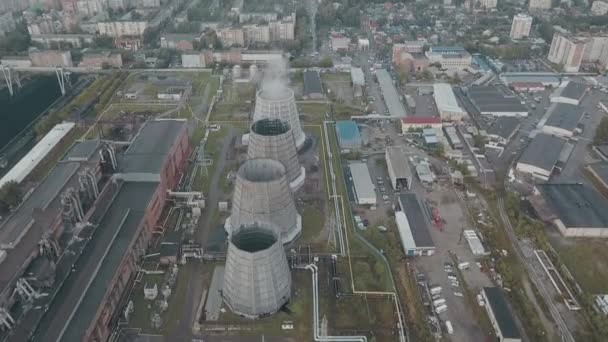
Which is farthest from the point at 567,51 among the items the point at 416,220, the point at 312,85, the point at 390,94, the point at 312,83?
the point at 416,220

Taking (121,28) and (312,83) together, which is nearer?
(312,83)

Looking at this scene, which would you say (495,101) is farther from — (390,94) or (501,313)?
(501,313)

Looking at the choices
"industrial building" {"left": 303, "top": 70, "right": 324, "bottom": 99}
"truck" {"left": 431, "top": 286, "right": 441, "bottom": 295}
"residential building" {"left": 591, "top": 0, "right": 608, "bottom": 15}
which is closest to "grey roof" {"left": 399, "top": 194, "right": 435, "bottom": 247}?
"truck" {"left": 431, "top": 286, "right": 441, "bottom": 295}

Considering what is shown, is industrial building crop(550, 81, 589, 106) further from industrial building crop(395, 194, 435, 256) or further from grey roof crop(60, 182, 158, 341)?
grey roof crop(60, 182, 158, 341)

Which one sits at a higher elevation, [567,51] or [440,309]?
[567,51]

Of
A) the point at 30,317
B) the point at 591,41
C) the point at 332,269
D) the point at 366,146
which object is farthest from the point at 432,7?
the point at 30,317

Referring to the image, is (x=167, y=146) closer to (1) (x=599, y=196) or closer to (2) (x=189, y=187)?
(2) (x=189, y=187)

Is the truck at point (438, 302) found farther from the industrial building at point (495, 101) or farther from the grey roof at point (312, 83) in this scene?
the grey roof at point (312, 83)
